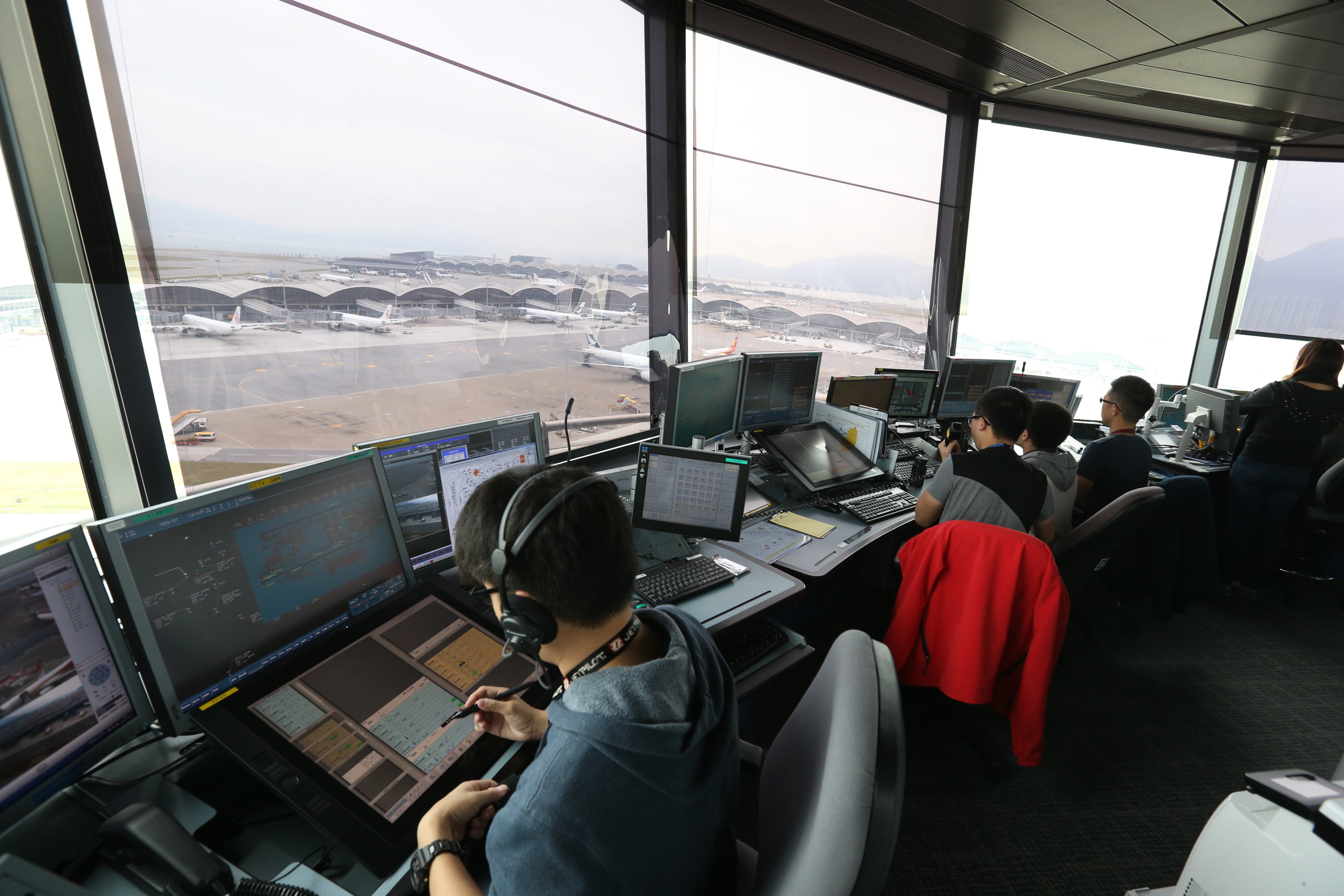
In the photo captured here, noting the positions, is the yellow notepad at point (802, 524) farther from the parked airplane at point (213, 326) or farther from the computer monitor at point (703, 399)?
the parked airplane at point (213, 326)

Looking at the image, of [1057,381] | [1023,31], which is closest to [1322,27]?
[1023,31]

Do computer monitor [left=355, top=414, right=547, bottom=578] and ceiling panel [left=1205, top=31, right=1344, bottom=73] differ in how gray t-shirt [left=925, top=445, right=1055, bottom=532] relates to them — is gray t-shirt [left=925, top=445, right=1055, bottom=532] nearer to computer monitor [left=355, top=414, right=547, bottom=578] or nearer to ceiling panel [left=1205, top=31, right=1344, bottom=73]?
computer monitor [left=355, top=414, right=547, bottom=578]

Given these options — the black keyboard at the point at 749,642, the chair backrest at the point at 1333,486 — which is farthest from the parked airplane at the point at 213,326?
the chair backrest at the point at 1333,486

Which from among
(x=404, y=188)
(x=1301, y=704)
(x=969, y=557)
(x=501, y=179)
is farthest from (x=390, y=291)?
(x=1301, y=704)

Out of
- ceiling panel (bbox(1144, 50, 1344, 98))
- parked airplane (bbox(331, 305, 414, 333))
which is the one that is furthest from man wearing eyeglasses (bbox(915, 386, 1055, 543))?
ceiling panel (bbox(1144, 50, 1344, 98))

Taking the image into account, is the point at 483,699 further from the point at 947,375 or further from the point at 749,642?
the point at 947,375

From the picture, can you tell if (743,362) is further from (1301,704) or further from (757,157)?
(1301,704)
